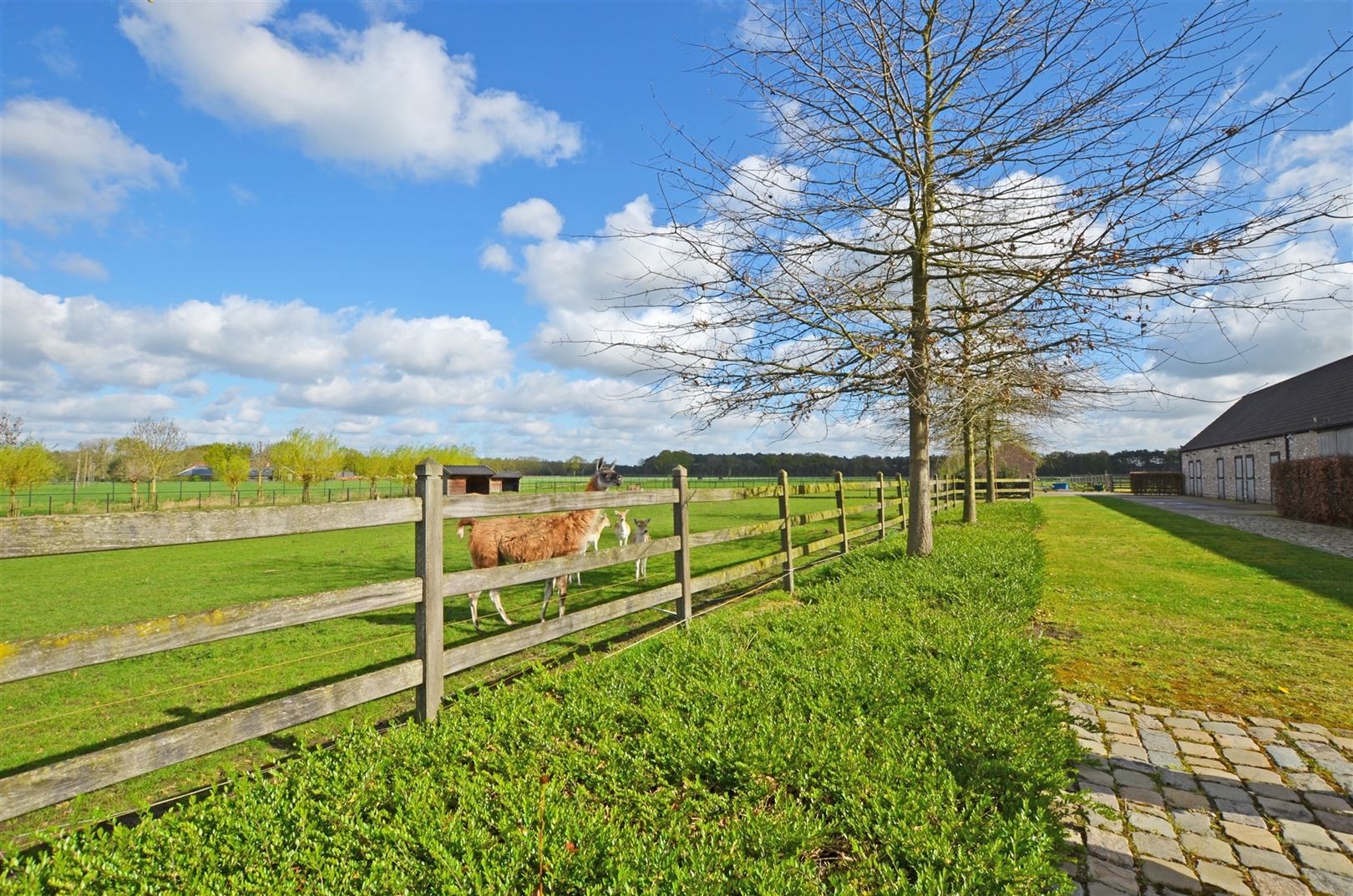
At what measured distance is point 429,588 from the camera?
12.2 feet

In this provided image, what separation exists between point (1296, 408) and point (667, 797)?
3938 centimetres

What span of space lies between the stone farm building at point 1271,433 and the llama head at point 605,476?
961 inches

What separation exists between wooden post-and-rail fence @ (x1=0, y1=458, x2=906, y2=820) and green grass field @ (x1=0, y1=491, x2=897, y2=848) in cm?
19

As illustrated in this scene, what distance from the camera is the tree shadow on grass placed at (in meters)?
9.34

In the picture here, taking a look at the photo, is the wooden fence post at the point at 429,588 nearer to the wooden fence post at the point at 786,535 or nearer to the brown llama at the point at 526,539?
the brown llama at the point at 526,539

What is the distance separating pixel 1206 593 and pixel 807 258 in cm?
741

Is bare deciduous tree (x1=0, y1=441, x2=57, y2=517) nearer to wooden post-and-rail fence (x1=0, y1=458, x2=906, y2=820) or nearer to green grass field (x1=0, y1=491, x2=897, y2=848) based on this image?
green grass field (x1=0, y1=491, x2=897, y2=848)

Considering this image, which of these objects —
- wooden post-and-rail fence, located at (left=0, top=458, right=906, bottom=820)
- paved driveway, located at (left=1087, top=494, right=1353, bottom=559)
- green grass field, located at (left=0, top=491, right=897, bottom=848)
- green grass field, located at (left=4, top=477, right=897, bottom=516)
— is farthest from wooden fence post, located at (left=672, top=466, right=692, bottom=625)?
paved driveway, located at (left=1087, top=494, right=1353, bottom=559)

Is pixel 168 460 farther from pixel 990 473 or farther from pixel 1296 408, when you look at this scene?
pixel 1296 408

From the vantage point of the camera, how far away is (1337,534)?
16266 millimetres

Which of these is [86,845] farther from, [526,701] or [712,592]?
[712,592]

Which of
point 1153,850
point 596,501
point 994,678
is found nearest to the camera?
point 1153,850

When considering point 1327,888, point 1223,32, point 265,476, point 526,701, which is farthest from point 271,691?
point 265,476

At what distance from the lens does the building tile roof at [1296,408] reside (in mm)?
24969
